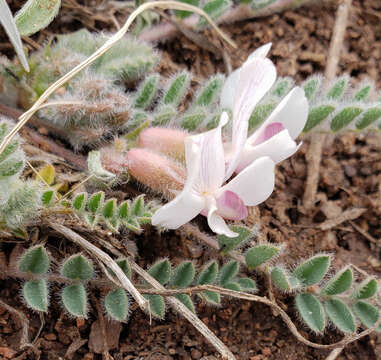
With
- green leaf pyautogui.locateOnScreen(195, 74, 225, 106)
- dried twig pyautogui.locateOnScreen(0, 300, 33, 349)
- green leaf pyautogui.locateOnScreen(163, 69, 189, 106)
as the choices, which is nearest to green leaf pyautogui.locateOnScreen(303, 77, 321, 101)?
green leaf pyautogui.locateOnScreen(195, 74, 225, 106)

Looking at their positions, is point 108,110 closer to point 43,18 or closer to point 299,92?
point 43,18

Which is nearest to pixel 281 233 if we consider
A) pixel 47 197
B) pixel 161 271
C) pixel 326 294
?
pixel 326 294

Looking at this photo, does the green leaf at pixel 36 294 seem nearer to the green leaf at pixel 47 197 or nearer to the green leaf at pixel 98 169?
the green leaf at pixel 47 197

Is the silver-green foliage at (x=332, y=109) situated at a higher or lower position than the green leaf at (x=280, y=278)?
higher

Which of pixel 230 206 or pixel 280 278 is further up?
pixel 230 206

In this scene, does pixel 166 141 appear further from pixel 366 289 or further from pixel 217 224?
pixel 366 289

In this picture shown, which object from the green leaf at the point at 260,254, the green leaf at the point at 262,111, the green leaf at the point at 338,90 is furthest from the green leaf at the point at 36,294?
the green leaf at the point at 338,90
